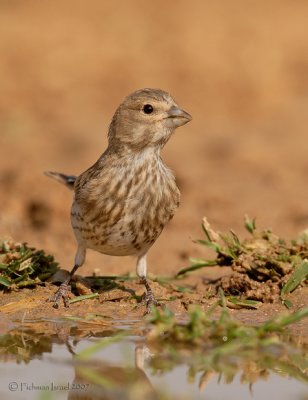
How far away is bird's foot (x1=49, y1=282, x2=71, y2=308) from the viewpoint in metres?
6.12

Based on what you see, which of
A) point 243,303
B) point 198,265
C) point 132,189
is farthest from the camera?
point 198,265

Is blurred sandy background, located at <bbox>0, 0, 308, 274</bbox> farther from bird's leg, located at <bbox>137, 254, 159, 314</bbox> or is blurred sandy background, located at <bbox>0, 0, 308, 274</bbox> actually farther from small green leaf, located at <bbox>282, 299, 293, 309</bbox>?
small green leaf, located at <bbox>282, 299, 293, 309</bbox>

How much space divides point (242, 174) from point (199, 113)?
2.75m

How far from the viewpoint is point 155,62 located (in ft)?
48.2

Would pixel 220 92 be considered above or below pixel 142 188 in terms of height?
above

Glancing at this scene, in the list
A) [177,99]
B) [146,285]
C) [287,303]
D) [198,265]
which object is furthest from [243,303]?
[177,99]

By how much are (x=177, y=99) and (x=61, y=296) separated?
7779mm

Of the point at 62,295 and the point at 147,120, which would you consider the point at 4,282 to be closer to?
the point at 62,295

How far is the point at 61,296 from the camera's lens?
6.19m

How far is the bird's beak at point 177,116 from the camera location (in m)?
6.44

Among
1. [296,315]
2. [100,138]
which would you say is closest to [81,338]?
[296,315]

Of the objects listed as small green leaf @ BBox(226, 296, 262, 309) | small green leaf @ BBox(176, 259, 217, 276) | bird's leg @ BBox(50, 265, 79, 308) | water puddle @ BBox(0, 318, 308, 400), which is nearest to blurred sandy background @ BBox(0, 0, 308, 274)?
small green leaf @ BBox(176, 259, 217, 276)

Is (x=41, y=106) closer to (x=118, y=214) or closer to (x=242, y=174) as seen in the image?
(x=242, y=174)

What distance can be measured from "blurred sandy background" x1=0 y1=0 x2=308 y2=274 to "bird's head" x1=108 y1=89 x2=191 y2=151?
155cm
